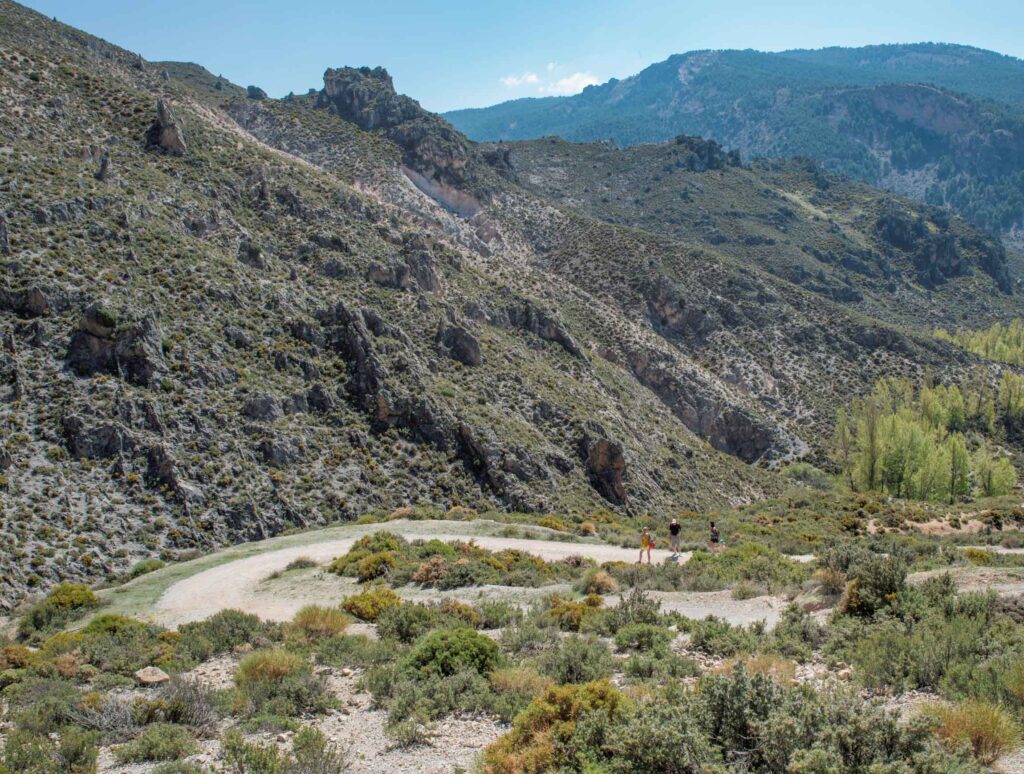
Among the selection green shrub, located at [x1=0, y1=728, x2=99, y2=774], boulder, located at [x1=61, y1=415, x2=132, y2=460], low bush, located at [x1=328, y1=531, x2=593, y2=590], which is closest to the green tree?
low bush, located at [x1=328, y1=531, x2=593, y2=590]

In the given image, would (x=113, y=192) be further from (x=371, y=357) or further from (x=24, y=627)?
(x=24, y=627)

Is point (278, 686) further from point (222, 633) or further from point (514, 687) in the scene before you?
point (222, 633)

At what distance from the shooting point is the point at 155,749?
8617 mm

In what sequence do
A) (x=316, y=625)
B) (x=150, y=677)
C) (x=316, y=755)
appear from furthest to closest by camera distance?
(x=316, y=625)
(x=150, y=677)
(x=316, y=755)

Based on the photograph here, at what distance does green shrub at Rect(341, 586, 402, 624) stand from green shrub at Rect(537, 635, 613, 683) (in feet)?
18.0

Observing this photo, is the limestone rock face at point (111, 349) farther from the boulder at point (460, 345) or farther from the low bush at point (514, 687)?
the low bush at point (514, 687)

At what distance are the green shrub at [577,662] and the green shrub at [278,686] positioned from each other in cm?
351

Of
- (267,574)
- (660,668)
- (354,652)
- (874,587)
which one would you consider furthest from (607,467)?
(660,668)

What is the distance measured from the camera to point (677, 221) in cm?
12875

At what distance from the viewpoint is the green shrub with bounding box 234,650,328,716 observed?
998 centimetres

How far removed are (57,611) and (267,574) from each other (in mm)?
5619

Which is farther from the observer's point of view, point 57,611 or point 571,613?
point 57,611

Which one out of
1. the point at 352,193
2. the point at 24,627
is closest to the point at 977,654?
the point at 24,627

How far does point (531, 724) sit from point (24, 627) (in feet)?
54.3
